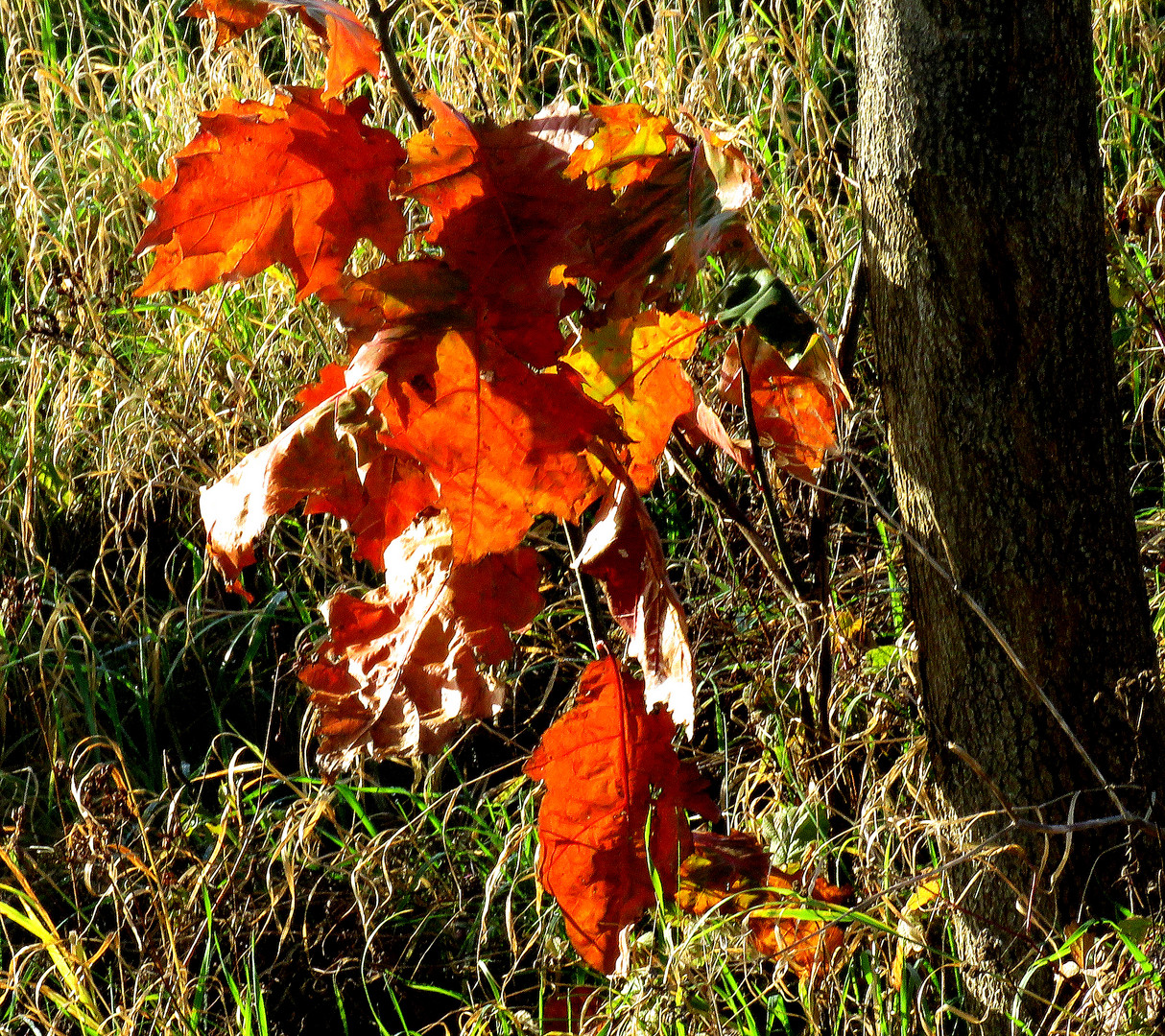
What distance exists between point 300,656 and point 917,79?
1.24 metres

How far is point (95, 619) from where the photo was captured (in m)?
2.24

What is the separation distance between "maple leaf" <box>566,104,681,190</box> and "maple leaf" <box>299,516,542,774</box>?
38 centimetres

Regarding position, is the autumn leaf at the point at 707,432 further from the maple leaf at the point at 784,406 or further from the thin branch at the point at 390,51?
the thin branch at the point at 390,51

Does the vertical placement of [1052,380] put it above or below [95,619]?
above

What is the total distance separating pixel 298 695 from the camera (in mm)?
2131

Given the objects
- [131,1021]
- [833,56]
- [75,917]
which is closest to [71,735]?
[75,917]

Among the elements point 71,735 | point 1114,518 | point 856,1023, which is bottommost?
point 856,1023

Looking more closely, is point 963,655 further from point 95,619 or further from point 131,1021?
point 95,619

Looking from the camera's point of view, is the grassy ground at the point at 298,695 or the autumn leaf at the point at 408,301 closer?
the autumn leaf at the point at 408,301

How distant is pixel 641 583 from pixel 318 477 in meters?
0.32

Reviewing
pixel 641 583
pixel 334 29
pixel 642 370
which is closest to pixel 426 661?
pixel 641 583

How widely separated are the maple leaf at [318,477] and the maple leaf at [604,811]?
385 mm

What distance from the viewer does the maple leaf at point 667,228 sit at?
1022mm

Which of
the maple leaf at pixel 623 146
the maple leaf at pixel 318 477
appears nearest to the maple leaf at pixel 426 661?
the maple leaf at pixel 318 477
